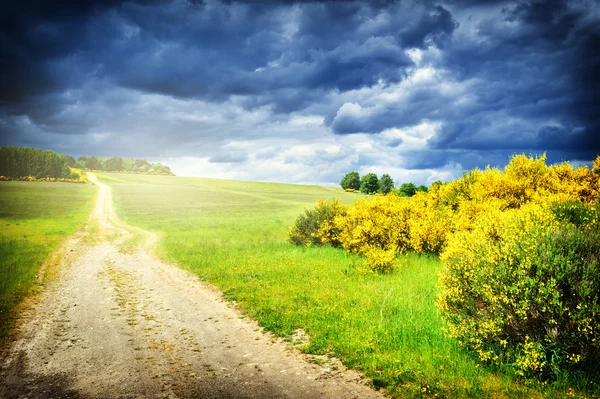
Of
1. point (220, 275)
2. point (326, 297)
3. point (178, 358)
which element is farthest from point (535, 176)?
point (178, 358)

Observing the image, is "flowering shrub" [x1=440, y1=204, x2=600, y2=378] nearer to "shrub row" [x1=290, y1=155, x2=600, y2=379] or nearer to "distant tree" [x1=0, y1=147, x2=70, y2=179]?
A: "shrub row" [x1=290, y1=155, x2=600, y2=379]

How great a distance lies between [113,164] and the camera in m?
139

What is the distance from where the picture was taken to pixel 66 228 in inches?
1267

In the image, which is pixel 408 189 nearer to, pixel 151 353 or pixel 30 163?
pixel 30 163

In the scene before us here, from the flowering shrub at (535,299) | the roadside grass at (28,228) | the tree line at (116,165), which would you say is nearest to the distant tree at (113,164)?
the tree line at (116,165)

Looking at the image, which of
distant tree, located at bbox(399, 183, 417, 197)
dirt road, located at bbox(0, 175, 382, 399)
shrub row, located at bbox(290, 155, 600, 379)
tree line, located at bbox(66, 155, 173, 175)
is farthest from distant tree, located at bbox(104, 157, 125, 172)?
shrub row, located at bbox(290, 155, 600, 379)

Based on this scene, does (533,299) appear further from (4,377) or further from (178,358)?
(4,377)

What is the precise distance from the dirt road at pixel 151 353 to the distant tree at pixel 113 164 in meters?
141

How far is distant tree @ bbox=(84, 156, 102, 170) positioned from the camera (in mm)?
123312

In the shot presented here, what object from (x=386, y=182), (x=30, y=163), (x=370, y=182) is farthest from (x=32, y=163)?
(x=386, y=182)

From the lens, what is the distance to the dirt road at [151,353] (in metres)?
6.84

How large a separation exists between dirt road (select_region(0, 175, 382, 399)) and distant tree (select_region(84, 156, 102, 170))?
129 metres

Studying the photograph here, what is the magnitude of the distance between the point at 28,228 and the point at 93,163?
114351 millimetres

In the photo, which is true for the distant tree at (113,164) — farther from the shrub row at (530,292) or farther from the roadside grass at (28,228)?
the shrub row at (530,292)
